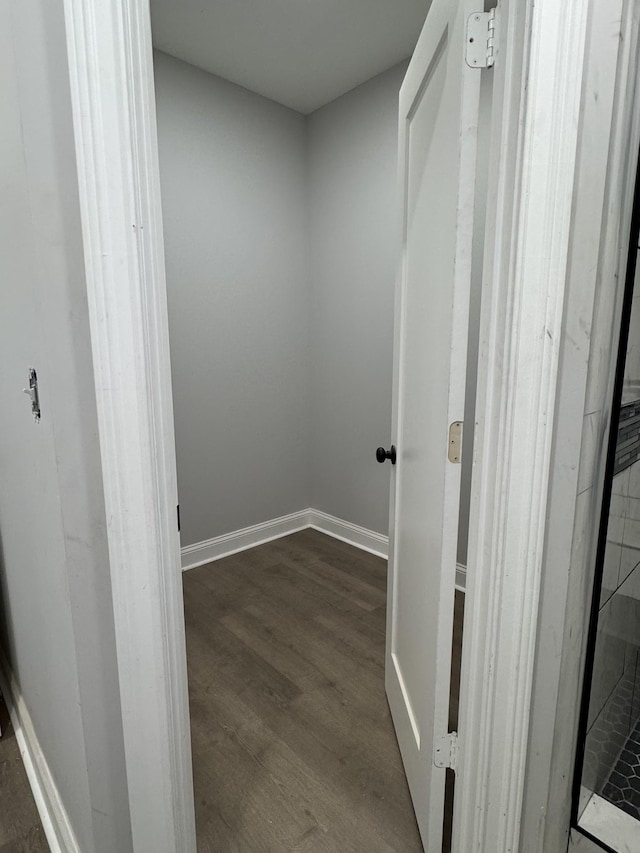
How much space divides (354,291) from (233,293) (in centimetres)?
71

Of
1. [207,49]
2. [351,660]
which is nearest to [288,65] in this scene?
[207,49]

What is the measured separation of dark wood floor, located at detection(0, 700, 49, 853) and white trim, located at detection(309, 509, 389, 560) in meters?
1.87

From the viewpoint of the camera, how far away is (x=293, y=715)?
64.6 inches

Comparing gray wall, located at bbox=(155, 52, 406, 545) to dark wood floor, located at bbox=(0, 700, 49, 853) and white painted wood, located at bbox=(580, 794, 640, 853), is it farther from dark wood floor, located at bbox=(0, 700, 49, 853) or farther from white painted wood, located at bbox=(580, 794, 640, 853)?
white painted wood, located at bbox=(580, 794, 640, 853)

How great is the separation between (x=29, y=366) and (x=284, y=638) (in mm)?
1609

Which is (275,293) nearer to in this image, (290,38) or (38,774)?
(290,38)

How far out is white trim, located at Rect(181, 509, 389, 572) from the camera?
2.78 metres

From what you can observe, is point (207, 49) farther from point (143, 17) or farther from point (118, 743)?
point (118, 743)

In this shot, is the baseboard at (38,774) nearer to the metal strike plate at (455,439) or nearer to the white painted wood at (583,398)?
the white painted wood at (583,398)

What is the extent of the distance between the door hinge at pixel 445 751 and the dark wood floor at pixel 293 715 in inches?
12.1

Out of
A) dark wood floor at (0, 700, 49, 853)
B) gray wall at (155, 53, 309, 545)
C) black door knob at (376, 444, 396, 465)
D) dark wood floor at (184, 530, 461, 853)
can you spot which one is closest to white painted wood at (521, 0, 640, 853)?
dark wood floor at (184, 530, 461, 853)

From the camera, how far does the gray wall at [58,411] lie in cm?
73

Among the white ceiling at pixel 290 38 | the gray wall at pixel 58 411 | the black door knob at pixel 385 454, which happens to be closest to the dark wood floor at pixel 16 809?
the gray wall at pixel 58 411

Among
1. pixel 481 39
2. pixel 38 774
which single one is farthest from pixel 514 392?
pixel 38 774
